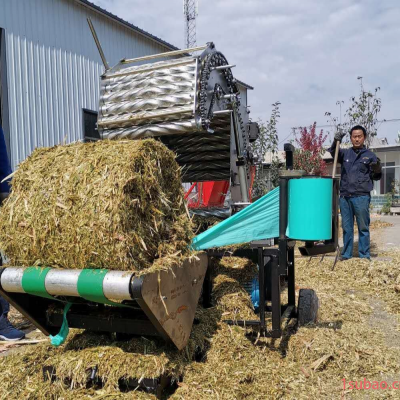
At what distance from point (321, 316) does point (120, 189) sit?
303 centimetres

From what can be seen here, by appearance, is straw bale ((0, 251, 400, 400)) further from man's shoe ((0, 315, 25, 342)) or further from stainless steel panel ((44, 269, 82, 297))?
man's shoe ((0, 315, 25, 342))

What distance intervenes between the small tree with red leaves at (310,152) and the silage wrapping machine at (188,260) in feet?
34.1

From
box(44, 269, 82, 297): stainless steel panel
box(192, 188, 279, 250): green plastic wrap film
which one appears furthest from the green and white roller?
box(192, 188, 279, 250): green plastic wrap film

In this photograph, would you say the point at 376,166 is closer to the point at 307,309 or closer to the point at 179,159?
the point at 179,159

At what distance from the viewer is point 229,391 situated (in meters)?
2.75

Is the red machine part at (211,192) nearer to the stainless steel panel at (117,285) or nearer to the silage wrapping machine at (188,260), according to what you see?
the silage wrapping machine at (188,260)

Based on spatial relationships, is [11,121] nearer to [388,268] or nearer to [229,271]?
[229,271]

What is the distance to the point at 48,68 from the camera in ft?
28.4

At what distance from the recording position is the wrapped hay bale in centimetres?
250

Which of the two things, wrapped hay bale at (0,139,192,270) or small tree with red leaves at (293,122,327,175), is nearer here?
wrapped hay bale at (0,139,192,270)

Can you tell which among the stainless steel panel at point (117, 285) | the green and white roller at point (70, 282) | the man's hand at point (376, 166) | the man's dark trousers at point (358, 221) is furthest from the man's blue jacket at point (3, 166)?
the man's hand at point (376, 166)

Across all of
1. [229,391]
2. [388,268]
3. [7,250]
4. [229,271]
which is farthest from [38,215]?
[388,268]

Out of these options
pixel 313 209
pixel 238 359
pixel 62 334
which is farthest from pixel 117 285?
pixel 313 209

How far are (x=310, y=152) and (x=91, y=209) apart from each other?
1436 cm
